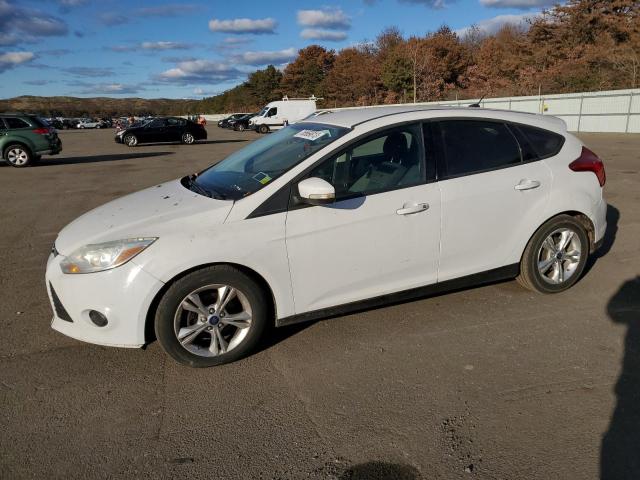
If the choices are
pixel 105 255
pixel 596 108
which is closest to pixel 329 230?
pixel 105 255

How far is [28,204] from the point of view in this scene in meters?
9.47

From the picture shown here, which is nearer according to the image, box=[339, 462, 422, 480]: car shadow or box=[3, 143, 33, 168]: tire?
box=[339, 462, 422, 480]: car shadow

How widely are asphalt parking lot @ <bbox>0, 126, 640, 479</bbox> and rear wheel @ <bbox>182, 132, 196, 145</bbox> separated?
2481 centimetres

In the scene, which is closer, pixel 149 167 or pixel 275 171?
pixel 275 171

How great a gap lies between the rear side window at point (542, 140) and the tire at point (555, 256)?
0.56 metres

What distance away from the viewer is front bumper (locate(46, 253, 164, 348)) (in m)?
2.99

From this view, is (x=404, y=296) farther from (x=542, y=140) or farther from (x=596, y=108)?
(x=596, y=108)

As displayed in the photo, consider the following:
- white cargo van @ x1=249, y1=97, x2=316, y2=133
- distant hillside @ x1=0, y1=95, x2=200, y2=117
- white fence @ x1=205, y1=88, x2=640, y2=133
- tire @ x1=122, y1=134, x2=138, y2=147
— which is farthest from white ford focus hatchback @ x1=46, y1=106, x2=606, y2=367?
distant hillside @ x1=0, y1=95, x2=200, y2=117

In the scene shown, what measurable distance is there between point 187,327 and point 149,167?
543 inches

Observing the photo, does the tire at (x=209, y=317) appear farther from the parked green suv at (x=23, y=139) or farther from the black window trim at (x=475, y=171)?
the parked green suv at (x=23, y=139)

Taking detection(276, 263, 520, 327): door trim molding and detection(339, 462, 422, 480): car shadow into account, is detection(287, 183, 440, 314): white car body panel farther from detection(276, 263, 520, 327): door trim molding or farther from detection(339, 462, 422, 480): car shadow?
detection(339, 462, 422, 480): car shadow

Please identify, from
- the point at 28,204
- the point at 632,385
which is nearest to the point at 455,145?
the point at 632,385

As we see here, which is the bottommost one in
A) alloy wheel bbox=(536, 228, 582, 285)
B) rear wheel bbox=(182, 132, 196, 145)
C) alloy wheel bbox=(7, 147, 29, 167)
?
rear wheel bbox=(182, 132, 196, 145)

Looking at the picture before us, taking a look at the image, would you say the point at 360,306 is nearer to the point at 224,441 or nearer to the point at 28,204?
the point at 224,441
